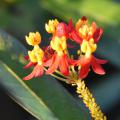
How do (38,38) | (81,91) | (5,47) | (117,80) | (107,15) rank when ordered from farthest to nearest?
(117,80)
(107,15)
(5,47)
(38,38)
(81,91)

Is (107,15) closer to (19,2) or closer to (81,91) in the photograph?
(19,2)

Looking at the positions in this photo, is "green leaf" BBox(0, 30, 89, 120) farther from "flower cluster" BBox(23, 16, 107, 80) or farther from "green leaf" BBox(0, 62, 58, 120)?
"flower cluster" BBox(23, 16, 107, 80)

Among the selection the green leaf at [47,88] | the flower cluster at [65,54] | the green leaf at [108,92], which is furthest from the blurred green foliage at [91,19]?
the flower cluster at [65,54]

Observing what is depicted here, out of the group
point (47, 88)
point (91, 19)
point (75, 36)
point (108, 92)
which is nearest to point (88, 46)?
point (75, 36)

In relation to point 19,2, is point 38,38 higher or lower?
higher

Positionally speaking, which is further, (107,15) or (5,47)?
(107,15)

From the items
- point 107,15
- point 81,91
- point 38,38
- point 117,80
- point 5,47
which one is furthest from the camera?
point 117,80

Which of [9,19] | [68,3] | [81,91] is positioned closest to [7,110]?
[9,19]

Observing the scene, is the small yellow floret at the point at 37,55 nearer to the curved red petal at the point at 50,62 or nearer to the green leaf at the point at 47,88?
the curved red petal at the point at 50,62

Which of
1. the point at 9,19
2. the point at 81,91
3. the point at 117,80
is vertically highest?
the point at 81,91
